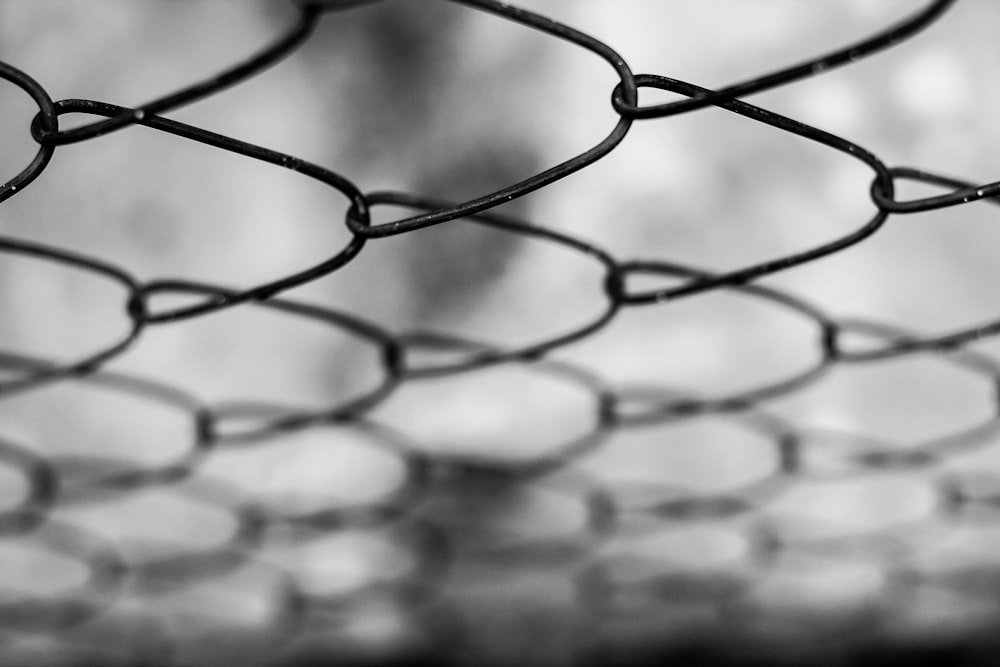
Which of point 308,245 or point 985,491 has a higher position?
point 308,245

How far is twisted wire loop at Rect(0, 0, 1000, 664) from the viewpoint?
3.66 ft

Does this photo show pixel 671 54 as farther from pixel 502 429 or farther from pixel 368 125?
pixel 502 429

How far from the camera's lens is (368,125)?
995 millimetres

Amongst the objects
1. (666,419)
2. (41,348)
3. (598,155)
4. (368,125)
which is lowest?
(598,155)

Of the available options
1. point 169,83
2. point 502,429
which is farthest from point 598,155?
point 502,429

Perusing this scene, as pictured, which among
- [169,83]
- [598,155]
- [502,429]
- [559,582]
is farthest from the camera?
[559,582]

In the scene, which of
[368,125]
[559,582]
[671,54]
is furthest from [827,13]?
[559,582]

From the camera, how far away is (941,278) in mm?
1113

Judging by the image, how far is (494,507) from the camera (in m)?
1.30

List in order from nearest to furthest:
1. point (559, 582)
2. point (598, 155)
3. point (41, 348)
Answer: point (598, 155), point (41, 348), point (559, 582)

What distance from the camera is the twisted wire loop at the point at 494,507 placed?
1115 millimetres

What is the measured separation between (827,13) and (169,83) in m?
0.67

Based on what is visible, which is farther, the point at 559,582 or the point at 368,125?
the point at 559,582

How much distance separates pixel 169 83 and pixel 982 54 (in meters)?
0.83
